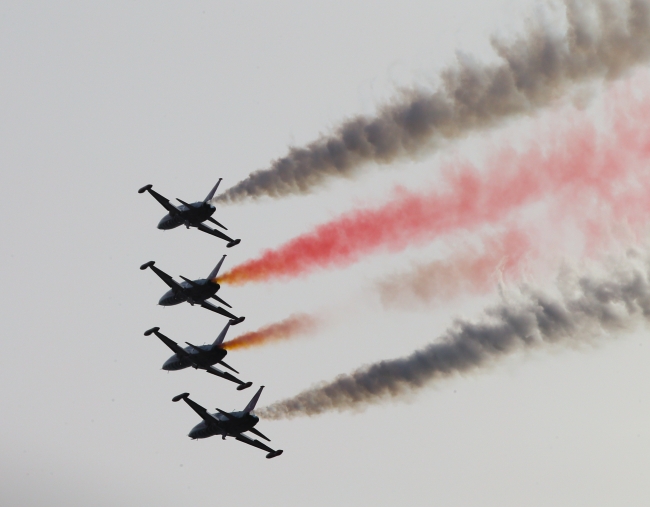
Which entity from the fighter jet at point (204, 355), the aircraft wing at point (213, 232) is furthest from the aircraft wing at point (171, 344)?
the aircraft wing at point (213, 232)

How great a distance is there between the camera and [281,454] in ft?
208

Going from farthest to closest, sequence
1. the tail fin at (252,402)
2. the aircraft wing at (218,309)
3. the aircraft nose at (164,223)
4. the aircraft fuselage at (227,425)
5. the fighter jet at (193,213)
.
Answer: the aircraft nose at (164,223) < the aircraft wing at (218,309) < the fighter jet at (193,213) < the tail fin at (252,402) < the aircraft fuselage at (227,425)

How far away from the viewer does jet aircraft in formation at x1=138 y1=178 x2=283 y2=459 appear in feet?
204

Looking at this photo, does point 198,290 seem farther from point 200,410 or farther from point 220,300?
Answer: point 200,410

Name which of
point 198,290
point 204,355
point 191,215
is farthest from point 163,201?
point 204,355

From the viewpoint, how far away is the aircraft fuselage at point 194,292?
64.4m

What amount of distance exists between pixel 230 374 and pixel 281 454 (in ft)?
18.9

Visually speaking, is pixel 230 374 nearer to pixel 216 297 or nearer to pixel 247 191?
pixel 216 297

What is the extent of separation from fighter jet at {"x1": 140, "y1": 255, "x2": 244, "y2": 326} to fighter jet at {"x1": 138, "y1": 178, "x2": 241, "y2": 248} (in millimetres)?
1666

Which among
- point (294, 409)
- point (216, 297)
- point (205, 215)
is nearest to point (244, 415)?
point (294, 409)

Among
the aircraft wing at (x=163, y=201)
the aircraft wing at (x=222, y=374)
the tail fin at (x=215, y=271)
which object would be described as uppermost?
the aircraft wing at (x=163, y=201)

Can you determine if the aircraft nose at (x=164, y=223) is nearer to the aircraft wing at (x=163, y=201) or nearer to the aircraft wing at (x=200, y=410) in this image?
the aircraft wing at (x=163, y=201)

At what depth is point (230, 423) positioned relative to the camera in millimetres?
61938

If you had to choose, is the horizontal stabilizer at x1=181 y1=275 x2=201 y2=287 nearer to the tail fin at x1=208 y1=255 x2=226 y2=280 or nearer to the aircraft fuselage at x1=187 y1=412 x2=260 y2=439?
the tail fin at x1=208 y1=255 x2=226 y2=280
